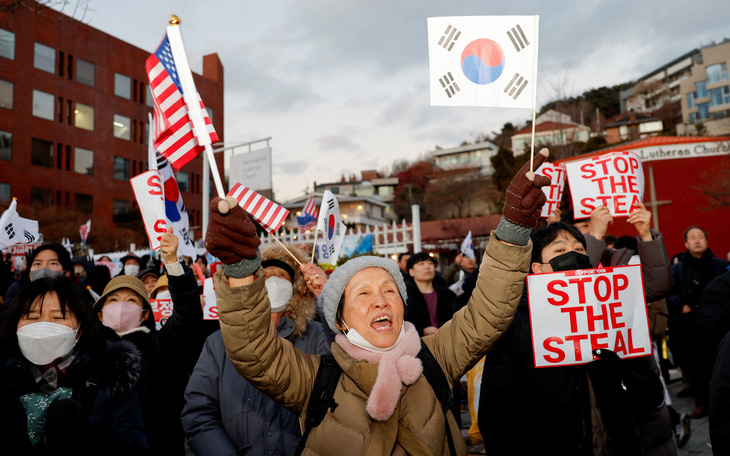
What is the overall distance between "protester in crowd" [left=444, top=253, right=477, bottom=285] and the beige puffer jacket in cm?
694

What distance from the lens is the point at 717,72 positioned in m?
60.1

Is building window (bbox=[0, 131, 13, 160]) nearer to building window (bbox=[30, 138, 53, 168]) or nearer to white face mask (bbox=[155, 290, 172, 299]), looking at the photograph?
building window (bbox=[30, 138, 53, 168])

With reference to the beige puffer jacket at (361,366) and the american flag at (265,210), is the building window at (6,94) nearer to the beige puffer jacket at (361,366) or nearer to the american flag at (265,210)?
the american flag at (265,210)

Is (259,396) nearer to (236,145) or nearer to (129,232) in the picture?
(236,145)

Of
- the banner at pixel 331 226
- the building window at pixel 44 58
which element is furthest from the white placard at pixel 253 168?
the building window at pixel 44 58

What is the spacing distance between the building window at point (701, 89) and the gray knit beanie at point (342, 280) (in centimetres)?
7208

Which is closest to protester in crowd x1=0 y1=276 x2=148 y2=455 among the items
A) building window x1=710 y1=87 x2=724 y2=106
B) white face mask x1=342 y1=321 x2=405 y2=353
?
white face mask x1=342 y1=321 x2=405 y2=353

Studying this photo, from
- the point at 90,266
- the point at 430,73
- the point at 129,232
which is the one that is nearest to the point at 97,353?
the point at 430,73

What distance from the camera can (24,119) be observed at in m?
32.8

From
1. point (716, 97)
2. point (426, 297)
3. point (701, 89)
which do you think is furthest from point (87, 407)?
point (701, 89)

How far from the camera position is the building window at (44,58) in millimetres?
33188

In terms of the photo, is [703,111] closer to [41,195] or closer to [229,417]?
[41,195]

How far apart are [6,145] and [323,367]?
37.1 m

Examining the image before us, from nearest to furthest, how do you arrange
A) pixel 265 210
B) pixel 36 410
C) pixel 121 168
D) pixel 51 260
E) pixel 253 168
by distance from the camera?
pixel 36 410 → pixel 51 260 → pixel 265 210 → pixel 253 168 → pixel 121 168
